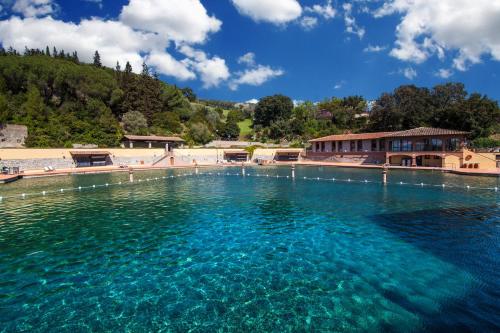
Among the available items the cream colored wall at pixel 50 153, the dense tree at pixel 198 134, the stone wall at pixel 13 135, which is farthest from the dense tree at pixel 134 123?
the stone wall at pixel 13 135

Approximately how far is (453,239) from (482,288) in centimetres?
370

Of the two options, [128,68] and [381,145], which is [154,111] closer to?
[128,68]

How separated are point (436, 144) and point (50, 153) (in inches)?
2076

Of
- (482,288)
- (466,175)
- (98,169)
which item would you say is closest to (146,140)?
(98,169)

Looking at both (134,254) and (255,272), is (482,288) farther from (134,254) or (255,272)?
(134,254)

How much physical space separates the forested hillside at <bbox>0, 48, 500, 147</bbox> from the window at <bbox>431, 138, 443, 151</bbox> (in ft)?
21.5

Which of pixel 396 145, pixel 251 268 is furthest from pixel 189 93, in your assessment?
pixel 251 268

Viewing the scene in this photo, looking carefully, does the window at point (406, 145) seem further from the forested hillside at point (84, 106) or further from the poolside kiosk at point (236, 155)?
the forested hillside at point (84, 106)

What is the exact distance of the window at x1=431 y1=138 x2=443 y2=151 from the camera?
37719mm

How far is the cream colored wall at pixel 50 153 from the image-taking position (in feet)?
112

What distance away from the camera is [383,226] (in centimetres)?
1188

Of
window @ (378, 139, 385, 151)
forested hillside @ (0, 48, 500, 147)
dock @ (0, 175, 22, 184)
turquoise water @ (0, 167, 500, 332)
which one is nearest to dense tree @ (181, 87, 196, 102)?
forested hillside @ (0, 48, 500, 147)

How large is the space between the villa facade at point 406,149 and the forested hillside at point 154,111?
263 inches

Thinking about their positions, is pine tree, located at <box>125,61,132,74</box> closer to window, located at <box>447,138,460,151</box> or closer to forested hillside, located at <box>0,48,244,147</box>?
forested hillside, located at <box>0,48,244,147</box>
